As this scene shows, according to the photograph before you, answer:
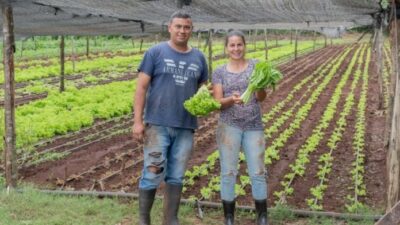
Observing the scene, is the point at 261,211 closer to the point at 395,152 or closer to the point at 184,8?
the point at 395,152

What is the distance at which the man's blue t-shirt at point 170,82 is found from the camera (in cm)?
477

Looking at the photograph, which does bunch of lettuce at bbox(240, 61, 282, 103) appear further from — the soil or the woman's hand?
the soil

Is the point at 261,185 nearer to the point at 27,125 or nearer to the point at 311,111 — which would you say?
the point at 27,125

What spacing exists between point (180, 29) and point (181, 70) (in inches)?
13.1

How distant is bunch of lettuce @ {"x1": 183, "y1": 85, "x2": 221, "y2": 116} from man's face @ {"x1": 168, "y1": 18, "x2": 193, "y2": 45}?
0.42 metres

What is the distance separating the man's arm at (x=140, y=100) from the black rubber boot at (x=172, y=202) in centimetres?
55

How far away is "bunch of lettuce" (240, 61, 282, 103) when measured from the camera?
464cm

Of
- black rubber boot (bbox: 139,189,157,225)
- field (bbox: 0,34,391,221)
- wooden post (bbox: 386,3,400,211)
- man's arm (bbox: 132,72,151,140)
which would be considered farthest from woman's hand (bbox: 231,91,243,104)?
field (bbox: 0,34,391,221)

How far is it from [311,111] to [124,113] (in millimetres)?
4280

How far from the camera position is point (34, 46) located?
37.5 metres

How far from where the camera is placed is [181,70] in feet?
15.8

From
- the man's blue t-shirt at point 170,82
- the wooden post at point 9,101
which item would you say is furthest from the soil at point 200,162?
the man's blue t-shirt at point 170,82

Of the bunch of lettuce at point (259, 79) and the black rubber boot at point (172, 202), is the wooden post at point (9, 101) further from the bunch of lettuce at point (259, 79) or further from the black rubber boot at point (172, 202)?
the bunch of lettuce at point (259, 79)

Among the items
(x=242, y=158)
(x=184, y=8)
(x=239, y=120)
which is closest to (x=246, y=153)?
(x=239, y=120)
